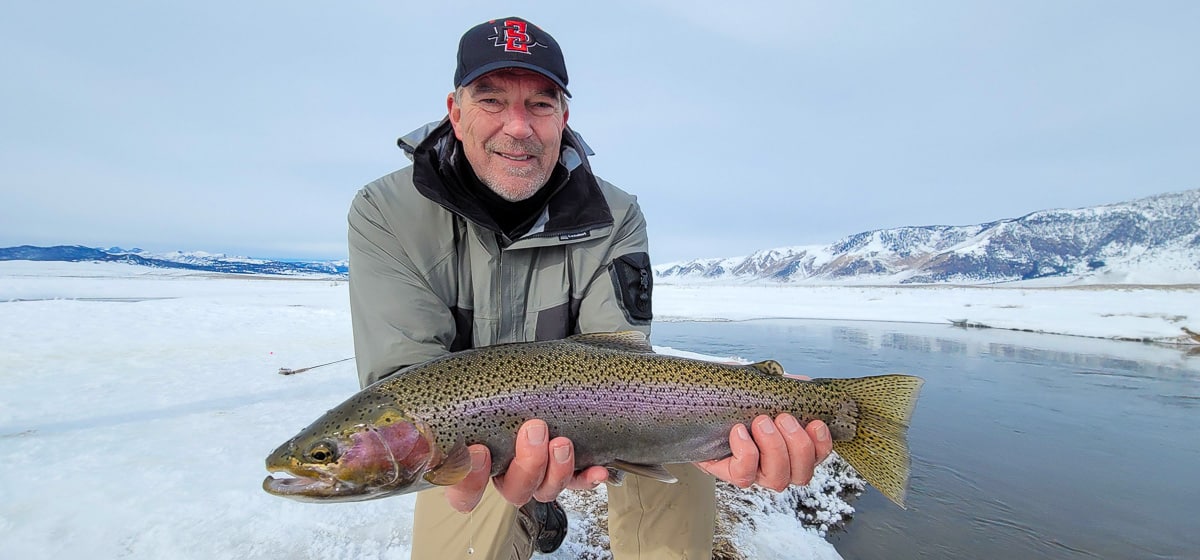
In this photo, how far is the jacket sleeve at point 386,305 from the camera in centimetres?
273

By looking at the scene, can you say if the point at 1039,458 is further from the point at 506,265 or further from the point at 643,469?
the point at 506,265

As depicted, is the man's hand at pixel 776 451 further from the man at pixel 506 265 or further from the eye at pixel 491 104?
the eye at pixel 491 104

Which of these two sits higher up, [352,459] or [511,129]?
[511,129]

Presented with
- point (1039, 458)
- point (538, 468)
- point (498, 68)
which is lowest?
point (1039, 458)

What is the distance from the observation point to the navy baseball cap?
2.89 m

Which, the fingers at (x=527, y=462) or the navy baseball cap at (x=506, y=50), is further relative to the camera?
the navy baseball cap at (x=506, y=50)

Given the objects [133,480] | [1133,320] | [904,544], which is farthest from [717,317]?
[133,480]

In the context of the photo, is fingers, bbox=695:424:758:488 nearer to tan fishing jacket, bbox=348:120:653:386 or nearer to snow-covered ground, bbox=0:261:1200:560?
tan fishing jacket, bbox=348:120:653:386

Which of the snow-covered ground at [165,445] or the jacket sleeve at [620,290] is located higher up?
the jacket sleeve at [620,290]

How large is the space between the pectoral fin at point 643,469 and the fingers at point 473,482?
59 centimetres

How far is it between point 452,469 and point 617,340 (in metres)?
1.01

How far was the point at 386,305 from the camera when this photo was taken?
2777mm

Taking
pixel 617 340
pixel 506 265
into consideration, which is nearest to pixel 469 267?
pixel 506 265

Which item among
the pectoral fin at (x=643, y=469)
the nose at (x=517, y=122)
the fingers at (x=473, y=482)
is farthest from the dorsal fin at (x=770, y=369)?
the nose at (x=517, y=122)
